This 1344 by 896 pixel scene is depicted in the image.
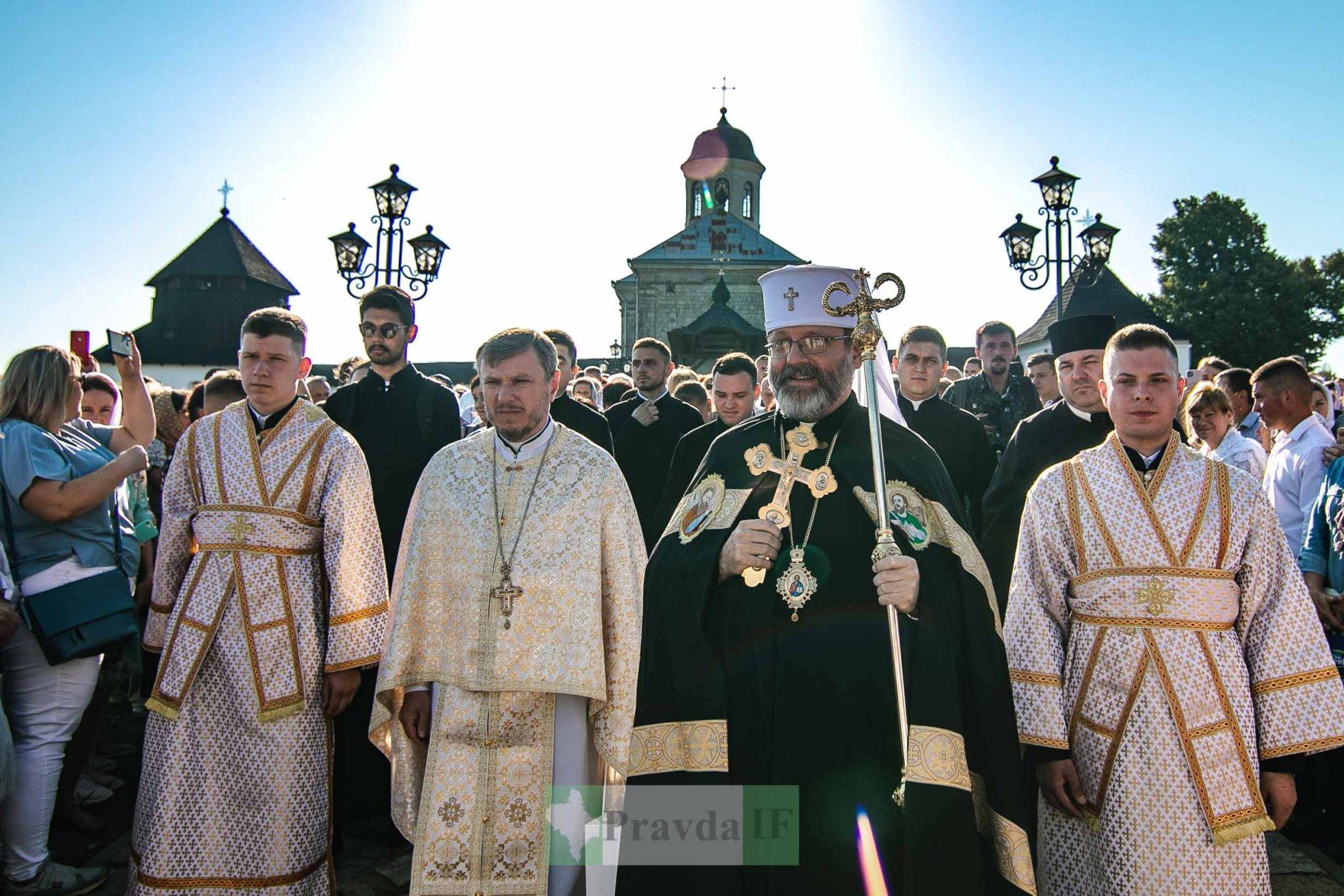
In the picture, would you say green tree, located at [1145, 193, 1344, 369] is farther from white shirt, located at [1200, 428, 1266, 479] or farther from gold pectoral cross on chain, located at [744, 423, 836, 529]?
gold pectoral cross on chain, located at [744, 423, 836, 529]

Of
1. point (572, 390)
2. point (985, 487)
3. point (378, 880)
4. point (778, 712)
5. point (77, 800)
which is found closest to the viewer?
point (778, 712)

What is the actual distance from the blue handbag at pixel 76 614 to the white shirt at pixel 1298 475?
6228 millimetres

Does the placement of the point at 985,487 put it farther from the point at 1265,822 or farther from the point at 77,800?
the point at 77,800

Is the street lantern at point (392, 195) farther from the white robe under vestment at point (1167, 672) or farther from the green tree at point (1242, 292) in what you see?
the green tree at point (1242, 292)

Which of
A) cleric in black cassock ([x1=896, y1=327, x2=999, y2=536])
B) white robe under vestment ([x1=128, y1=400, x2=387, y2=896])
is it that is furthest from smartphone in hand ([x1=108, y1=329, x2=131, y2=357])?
cleric in black cassock ([x1=896, y1=327, x2=999, y2=536])

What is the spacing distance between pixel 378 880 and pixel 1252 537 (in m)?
4.05

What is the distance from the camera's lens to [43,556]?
427 centimetres

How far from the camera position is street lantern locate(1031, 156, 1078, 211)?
40.0 feet

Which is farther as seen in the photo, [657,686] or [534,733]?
[534,733]

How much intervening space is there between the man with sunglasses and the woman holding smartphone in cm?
133

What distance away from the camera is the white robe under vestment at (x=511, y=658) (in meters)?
3.67

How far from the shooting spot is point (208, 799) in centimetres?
389

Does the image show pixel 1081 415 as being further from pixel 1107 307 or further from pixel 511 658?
pixel 1107 307

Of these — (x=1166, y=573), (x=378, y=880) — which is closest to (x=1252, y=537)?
(x=1166, y=573)
